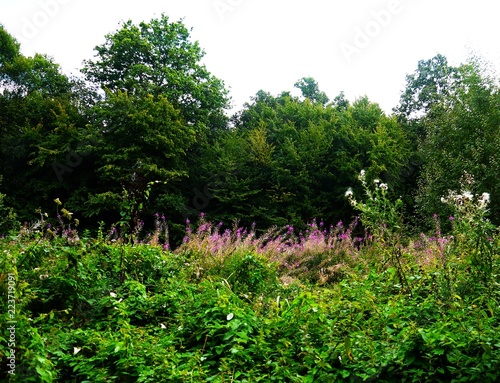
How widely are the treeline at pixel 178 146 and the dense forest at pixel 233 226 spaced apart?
98 millimetres

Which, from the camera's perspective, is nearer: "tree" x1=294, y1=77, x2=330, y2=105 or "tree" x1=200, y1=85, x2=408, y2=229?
"tree" x1=200, y1=85, x2=408, y2=229

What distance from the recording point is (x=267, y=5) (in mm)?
6418

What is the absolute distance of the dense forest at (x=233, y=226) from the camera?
7.41 feet

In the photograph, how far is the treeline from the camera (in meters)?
15.2

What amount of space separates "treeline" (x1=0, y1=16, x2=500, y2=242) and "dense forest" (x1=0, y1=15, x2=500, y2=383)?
0.32ft

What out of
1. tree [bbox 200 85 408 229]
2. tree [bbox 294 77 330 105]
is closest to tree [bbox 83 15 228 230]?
tree [bbox 200 85 408 229]

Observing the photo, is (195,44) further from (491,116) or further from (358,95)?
(491,116)

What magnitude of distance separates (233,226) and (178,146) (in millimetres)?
6437

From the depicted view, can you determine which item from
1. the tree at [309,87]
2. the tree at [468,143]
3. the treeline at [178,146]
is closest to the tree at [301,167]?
the treeline at [178,146]

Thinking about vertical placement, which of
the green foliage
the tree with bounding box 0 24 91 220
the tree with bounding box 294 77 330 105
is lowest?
the green foliage

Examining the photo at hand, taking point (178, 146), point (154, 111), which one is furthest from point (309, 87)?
point (154, 111)

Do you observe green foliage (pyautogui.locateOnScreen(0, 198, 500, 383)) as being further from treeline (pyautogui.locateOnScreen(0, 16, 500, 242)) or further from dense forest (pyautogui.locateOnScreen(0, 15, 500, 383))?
treeline (pyautogui.locateOnScreen(0, 16, 500, 242))

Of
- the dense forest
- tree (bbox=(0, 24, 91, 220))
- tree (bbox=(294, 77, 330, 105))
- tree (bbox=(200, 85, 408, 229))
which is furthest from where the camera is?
tree (bbox=(294, 77, 330, 105))

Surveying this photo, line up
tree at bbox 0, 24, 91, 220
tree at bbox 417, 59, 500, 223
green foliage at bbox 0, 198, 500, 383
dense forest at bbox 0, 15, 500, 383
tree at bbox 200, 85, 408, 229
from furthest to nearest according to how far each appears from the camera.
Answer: tree at bbox 0, 24, 91, 220 < tree at bbox 200, 85, 408, 229 < tree at bbox 417, 59, 500, 223 < dense forest at bbox 0, 15, 500, 383 < green foliage at bbox 0, 198, 500, 383
